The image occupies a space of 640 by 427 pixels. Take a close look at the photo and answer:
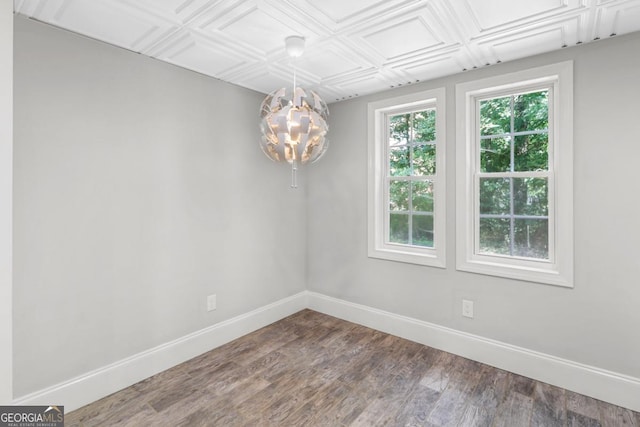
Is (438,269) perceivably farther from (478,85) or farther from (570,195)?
(478,85)

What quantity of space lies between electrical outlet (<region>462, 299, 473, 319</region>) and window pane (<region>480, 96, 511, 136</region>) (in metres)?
1.45

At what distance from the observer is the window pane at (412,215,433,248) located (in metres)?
3.04

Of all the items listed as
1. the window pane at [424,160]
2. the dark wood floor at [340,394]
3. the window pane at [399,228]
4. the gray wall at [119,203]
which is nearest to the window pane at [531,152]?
the window pane at [424,160]

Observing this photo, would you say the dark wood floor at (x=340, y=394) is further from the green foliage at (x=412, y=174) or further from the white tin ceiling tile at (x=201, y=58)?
the white tin ceiling tile at (x=201, y=58)

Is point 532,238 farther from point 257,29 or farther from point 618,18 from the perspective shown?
point 257,29

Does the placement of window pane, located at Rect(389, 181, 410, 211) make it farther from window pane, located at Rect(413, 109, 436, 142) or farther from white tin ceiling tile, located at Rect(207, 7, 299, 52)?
white tin ceiling tile, located at Rect(207, 7, 299, 52)

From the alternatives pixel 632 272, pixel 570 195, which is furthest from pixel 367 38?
pixel 632 272

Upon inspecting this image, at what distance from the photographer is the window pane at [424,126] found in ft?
9.93

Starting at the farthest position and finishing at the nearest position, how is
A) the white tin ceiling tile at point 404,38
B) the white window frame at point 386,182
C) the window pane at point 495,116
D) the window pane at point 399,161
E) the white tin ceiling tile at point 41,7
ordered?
the window pane at point 399,161
the white window frame at point 386,182
the window pane at point 495,116
the white tin ceiling tile at point 404,38
the white tin ceiling tile at point 41,7

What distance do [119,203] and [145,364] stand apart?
1213 millimetres

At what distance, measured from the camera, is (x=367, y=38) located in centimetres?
210

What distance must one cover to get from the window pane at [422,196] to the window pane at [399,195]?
82 millimetres

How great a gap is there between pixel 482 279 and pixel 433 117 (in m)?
1.53

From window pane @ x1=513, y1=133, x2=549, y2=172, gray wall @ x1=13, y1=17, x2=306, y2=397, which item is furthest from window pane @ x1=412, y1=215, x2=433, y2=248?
gray wall @ x1=13, y1=17, x2=306, y2=397
